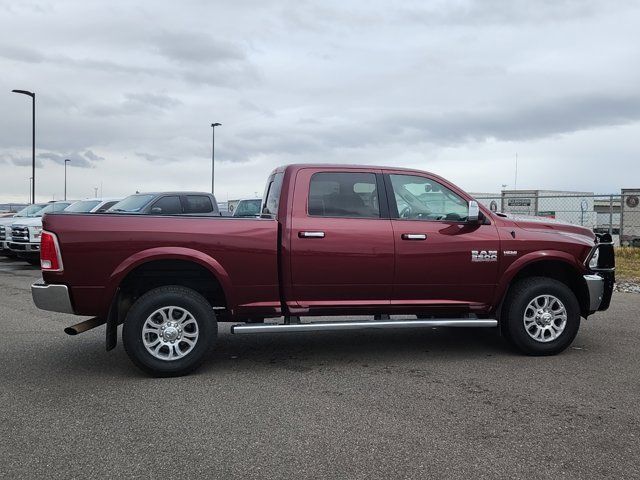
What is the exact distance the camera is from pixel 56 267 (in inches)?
209

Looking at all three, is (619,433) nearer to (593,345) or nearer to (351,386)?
(351,386)

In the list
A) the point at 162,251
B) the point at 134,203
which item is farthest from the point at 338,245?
the point at 134,203

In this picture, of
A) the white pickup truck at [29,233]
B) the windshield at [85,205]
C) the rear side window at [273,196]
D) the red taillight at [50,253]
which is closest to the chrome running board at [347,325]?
the rear side window at [273,196]

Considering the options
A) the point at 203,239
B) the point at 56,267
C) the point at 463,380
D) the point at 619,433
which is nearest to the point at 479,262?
the point at 463,380

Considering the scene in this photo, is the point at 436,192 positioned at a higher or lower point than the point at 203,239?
higher

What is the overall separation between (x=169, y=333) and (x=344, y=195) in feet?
7.00

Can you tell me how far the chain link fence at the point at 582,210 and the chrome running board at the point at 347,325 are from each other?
44.9 feet

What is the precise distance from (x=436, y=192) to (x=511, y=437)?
2.88 m

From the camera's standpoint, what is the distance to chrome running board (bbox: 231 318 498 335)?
559cm

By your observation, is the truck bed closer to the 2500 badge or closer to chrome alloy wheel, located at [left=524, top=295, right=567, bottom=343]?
the 2500 badge

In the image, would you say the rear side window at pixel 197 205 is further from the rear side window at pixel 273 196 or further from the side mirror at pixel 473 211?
the side mirror at pixel 473 211

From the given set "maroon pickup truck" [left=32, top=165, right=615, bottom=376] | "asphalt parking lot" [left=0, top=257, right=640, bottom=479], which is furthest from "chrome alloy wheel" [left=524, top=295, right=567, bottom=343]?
"asphalt parking lot" [left=0, top=257, right=640, bottom=479]

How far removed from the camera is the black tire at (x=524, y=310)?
20.0ft

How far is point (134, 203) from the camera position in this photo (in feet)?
47.2
